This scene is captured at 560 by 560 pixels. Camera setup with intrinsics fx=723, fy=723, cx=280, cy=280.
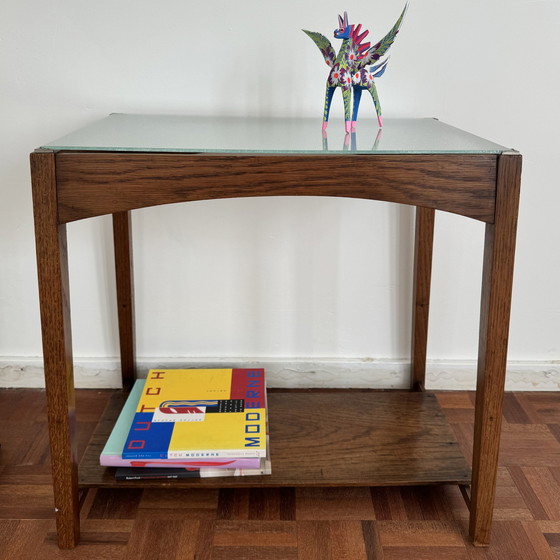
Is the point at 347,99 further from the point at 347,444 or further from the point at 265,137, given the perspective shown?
the point at 347,444

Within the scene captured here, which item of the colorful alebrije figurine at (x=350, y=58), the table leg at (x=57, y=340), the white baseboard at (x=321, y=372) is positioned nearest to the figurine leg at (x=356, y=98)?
the colorful alebrije figurine at (x=350, y=58)

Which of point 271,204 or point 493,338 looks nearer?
point 493,338

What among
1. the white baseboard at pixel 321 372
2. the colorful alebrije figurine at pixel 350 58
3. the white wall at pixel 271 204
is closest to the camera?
the colorful alebrije figurine at pixel 350 58

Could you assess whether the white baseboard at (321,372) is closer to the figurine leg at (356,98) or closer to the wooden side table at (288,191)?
the wooden side table at (288,191)

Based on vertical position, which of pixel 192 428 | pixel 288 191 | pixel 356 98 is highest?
pixel 356 98

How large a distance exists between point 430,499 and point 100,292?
32.2 inches

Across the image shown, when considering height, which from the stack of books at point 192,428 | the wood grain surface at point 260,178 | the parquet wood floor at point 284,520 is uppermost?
the wood grain surface at point 260,178

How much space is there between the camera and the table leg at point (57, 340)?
0.99 meters

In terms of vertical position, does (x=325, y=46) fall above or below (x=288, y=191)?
above

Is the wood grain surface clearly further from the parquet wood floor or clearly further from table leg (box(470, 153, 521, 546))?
the parquet wood floor

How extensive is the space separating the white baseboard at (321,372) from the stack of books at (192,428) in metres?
0.14

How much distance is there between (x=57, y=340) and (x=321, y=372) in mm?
738

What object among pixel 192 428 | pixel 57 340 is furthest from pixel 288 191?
pixel 192 428

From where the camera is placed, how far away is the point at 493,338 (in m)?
1.07
